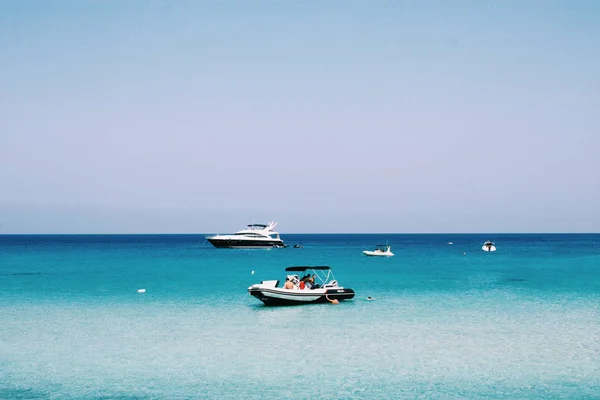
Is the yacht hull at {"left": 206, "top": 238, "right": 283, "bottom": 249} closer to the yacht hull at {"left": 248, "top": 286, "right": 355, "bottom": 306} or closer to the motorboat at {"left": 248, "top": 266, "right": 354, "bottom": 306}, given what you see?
the motorboat at {"left": 248, "top": 266, "right": 354, "bottom": 306}

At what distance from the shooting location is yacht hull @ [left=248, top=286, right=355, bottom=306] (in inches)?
1607

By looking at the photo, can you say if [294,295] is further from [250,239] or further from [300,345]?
[250,239]

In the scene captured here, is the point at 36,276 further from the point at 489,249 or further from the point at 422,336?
the point at 489,249

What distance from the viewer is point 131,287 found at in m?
55.3

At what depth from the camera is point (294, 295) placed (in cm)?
4153

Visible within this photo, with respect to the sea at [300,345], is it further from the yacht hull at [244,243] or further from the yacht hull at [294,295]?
the yacht hull at [244,243]

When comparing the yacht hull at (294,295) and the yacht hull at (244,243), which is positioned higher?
the yacht hull at (294,295)

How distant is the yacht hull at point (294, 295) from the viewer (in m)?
40.8

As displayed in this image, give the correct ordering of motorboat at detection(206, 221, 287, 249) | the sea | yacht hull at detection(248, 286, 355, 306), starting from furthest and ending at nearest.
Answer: motorboat at detection(206, 221, 287, 249) → yacht hull at detection(248, 286, 355, 306) → the sea

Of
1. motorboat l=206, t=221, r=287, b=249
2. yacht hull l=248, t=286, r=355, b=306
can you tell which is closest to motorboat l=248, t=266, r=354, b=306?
yacht hull l=248, t=286, r=355, b=306

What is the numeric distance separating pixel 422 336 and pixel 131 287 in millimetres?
33485

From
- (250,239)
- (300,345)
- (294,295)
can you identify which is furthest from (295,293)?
(250,239)

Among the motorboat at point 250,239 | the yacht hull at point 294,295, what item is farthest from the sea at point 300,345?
the motorboat at point 250,239

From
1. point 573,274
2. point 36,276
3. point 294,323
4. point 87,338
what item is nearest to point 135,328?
point 87,338
